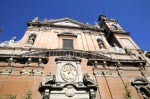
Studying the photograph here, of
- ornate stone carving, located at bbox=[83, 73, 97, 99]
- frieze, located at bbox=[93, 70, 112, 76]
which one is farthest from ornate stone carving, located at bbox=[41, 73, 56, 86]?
frieze, located at bbox=[93, 70, 112, 76]

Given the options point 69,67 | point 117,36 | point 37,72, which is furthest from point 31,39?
point 117,36

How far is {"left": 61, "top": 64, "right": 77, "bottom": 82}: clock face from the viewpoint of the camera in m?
12.9

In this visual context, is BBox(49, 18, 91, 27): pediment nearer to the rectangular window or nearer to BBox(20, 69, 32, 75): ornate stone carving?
the rectangular window

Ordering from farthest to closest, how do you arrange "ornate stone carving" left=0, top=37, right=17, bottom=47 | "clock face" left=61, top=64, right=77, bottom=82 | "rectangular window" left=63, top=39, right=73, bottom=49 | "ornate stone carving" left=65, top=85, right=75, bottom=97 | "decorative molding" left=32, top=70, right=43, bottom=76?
"rectangular window" left=63, top=39, right=73, bottom=49
"ornate stone carving" left=0, top=37, right=17, bottom=47
"decorative molding" left=32, top=70, right=43, bottom=76
"clock face" left=61, top=64, right=77, bottom=82
"ornate stone carving" left=65, top=85, right=75, bottom=97

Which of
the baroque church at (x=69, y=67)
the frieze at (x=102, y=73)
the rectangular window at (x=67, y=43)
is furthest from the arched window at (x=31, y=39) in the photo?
the frieze at (x=102, y=73)

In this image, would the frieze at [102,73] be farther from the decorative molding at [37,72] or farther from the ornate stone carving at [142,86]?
the decorative molding at [37,72]

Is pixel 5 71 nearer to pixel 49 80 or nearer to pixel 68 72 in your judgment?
pixel 49 80

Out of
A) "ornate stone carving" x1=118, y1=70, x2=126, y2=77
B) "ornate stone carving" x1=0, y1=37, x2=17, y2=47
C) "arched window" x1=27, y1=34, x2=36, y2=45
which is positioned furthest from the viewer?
"arched window" x1=27, y1=34, x2=36, y2=45

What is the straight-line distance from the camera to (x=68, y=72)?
43.7ft

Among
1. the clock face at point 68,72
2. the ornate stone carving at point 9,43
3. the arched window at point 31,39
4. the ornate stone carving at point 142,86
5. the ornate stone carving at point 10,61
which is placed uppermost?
the arched window at point 31,39

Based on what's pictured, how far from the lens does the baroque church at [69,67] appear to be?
1206 cm

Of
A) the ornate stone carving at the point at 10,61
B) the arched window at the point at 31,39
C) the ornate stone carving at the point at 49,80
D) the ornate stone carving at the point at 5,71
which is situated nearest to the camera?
the ornate stone carving at the point at 49,80

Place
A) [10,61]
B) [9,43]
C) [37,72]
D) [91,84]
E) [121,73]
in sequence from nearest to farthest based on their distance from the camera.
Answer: [91,84] → [37,72] → [10,61] → [121,73] → [9,43]

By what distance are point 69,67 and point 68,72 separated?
60 cm
